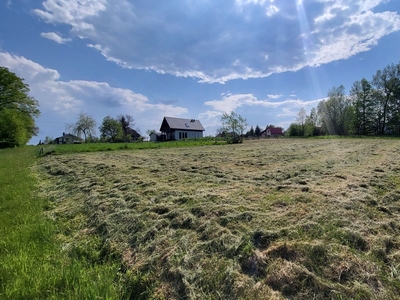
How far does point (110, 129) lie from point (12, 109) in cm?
3434

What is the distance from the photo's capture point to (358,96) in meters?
44.3

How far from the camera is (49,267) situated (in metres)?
2.19

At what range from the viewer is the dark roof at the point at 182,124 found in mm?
51153

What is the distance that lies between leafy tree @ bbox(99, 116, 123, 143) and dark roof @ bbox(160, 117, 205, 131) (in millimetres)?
19263

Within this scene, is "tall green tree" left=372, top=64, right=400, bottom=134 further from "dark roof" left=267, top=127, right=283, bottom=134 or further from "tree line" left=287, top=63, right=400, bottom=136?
"dark roof" left=267, top=127, right=283, bottom=134

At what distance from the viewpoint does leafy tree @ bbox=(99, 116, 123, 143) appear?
6312 cm

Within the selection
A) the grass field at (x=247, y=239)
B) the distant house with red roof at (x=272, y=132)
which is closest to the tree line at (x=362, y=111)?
the distant house with red roof at (x=272, y=132)

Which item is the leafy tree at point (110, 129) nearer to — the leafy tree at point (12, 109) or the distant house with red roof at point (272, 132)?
the leafy tree at point (12, 109)

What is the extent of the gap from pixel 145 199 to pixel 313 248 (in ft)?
9.98

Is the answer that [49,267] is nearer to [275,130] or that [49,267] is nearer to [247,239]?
[247,239]

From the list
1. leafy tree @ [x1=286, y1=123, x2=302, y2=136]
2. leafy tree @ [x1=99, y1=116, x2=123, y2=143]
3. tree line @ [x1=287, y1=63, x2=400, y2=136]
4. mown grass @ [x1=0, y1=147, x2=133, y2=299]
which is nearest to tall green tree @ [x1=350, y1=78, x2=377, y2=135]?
tree line @ [x1=287, y1=63, x2=400, y2=136]

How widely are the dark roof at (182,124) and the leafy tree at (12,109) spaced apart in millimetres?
27558

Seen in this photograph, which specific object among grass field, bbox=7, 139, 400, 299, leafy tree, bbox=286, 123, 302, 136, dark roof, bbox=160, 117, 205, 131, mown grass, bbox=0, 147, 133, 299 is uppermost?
dark roof, bbox=160, 117, 205, 131

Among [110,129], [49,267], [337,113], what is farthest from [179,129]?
[49,267]
